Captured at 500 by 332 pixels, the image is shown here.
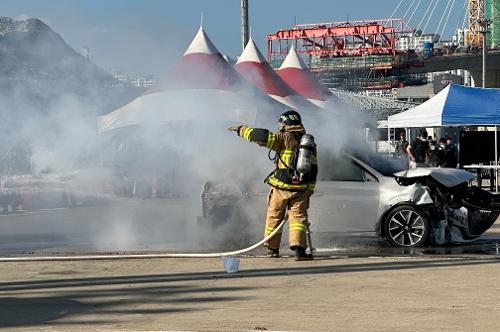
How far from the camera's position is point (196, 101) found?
18281 mm

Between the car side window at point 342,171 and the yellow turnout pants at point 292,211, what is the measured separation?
1980 mm

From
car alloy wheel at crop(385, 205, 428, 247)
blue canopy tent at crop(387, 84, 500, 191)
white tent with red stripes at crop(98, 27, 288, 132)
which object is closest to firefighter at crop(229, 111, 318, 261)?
car alloy wheel at crop(385, 205, 428, 247)

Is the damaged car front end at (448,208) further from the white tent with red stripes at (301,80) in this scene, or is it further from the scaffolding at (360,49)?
the scaffolding at (360,49)

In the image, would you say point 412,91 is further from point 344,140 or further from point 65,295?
point 65,295

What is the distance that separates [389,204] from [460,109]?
10.5m

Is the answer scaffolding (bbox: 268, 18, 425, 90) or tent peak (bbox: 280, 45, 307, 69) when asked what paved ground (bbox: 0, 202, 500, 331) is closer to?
tent peak (bbox: 280, 45, 307, 69)

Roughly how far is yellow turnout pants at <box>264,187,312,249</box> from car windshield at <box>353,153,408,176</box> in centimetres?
242

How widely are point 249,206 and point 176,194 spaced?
5326 mm

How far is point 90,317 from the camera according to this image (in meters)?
6.95

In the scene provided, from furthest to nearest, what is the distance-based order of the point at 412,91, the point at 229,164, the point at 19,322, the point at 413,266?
the point at 412,91, the point at 229,164, the point at 413,266, the point at 19,322

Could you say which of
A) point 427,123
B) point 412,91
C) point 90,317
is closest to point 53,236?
point 90,317

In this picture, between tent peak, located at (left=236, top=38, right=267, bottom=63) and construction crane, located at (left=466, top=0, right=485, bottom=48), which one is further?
construction crane, located at (left=466, top=0, right=485, bottom=48)

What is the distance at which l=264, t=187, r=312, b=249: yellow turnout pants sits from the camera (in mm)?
10188

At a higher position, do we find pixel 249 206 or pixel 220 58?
pixel 220 58
